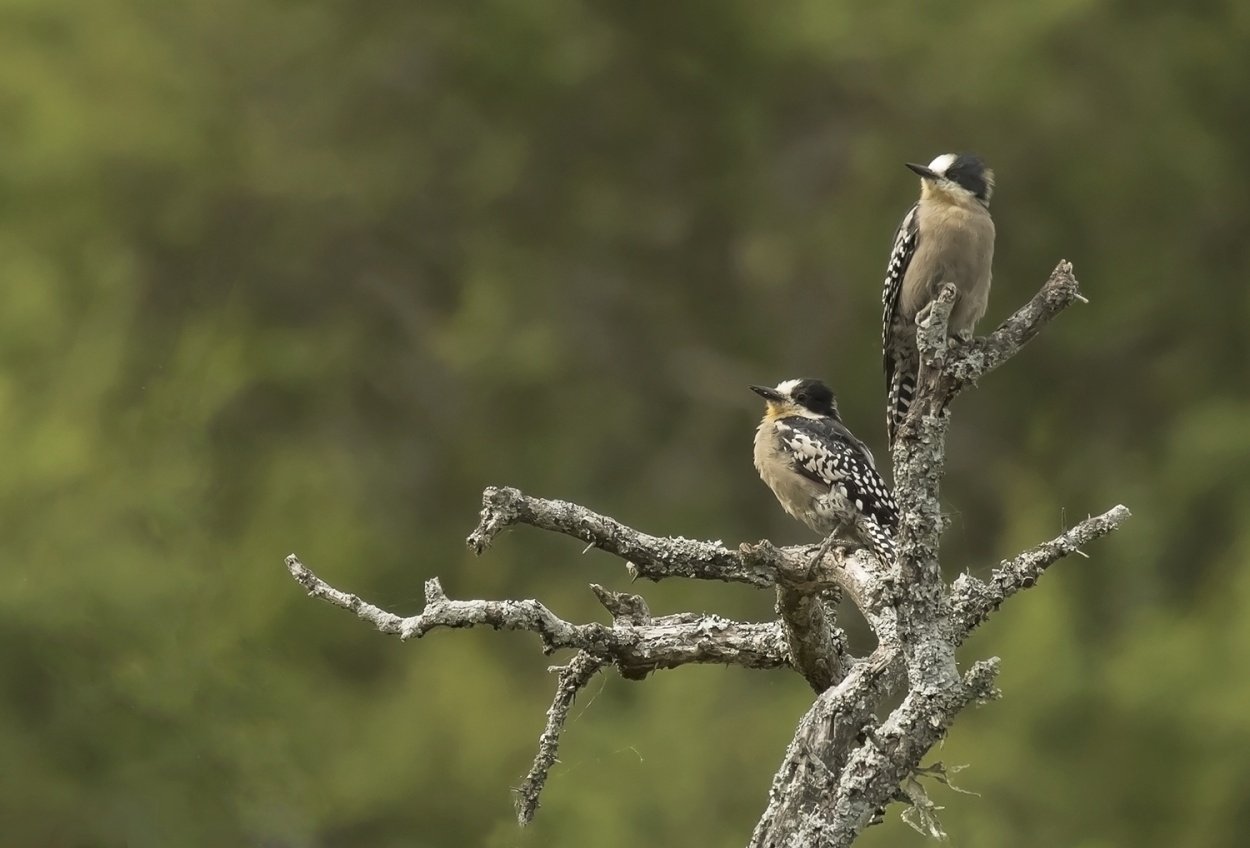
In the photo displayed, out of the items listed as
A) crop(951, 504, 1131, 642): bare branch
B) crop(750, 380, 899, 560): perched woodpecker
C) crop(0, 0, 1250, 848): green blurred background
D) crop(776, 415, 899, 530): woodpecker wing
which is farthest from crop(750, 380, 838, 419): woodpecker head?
crop(0, 0, 1250, 848): green blurred background

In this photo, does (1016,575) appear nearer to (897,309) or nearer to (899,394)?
(899,394)

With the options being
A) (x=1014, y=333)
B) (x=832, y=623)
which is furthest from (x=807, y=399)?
(x=1014, y=333)

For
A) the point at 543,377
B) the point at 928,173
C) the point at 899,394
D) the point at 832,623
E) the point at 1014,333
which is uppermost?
the point at 543,377

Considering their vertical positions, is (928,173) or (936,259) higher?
(928,173)

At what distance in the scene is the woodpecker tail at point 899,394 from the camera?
3502 mm

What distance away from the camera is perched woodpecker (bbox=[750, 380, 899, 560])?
3.18 metres

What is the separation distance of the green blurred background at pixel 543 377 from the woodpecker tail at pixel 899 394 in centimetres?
253

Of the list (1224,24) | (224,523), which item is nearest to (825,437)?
(224,523)

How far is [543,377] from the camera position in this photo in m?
7.23

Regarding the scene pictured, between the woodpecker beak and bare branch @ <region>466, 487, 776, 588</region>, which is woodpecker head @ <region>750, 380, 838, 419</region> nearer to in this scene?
the woodpecker beak

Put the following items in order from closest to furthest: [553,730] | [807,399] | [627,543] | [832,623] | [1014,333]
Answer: [1014,333]
[627,543]
[553,730]
[832,623]
[807,399]

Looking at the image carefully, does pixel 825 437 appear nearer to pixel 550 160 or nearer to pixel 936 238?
pixel 936 238

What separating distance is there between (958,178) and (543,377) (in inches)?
156

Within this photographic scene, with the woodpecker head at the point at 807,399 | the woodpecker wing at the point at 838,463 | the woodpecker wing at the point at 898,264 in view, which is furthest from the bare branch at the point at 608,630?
the woodpecker wing at the point at 898,264
